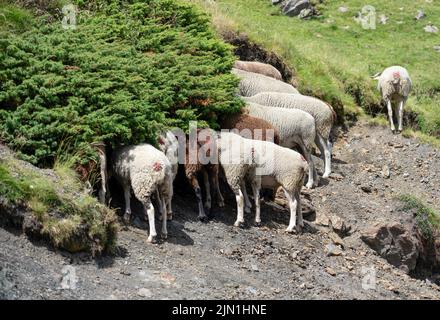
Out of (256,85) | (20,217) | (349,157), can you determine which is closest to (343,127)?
(349,157)

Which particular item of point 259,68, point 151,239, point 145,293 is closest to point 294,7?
point 259,68

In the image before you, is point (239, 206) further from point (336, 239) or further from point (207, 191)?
point (336, 239)

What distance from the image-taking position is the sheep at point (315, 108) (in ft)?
56.1

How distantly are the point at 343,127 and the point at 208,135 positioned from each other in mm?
7046

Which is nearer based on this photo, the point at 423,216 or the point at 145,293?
the point at 145,293

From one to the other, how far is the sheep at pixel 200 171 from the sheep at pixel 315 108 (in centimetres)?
313

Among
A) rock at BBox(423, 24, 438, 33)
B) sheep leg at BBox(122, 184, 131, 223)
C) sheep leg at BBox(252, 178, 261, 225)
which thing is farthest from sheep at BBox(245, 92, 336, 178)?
Result: rock at BBox(423, 24, 438, 33)

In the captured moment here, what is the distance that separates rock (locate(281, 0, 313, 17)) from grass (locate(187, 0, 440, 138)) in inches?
13.9

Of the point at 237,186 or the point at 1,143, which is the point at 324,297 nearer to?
the point at 237,186

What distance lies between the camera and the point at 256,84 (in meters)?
17.8

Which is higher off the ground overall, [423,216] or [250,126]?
[250,126]

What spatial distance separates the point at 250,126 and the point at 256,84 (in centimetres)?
261

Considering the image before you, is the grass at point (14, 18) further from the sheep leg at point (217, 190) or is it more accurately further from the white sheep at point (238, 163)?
the sheep leg at point (217, 190)

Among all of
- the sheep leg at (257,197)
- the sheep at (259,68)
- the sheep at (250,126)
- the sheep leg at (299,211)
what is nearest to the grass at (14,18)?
the sheep at (250,126)
